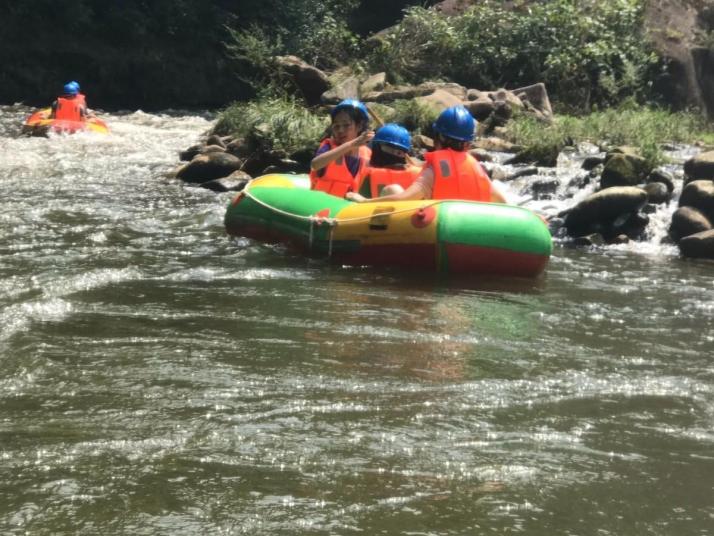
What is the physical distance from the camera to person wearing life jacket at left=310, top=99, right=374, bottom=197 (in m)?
7.88

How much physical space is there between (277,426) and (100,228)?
5.05 metres

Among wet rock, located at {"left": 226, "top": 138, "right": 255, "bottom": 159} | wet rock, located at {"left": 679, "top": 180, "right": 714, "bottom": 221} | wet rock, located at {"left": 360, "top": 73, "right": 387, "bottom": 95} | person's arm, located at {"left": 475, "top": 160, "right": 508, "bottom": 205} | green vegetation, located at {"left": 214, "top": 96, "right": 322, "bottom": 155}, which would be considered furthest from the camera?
wet rock, located at {"left": 360, "top": 73, "right": 387, "bottom": 95}

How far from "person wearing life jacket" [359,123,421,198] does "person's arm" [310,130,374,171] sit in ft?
0.25

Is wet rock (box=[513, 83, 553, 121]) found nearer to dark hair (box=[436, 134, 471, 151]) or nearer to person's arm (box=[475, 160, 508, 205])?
person's arm (box=[475, 160, 508, 205])

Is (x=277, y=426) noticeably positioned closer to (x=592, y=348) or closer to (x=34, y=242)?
(x=592, y=348)

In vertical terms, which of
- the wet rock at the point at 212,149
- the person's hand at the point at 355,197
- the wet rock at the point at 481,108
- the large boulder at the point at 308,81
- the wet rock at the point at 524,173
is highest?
the large boulder at the point at 308,81

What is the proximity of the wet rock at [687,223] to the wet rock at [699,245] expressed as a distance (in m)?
0.29

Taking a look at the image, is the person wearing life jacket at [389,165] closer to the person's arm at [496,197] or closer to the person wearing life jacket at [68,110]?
the person's arm at [496,197]

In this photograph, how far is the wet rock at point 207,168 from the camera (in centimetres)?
1189

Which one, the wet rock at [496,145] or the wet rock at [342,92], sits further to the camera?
the wet rock at [342,92]

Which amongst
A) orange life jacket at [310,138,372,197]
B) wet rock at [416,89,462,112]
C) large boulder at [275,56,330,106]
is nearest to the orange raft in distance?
large boulder at [275,56,330,106]

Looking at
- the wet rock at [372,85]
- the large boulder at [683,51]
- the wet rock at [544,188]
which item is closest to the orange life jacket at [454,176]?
the wet rock at [544,188]

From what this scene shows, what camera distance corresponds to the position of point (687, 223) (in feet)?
29.2

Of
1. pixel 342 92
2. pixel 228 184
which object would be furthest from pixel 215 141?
pixel 342 92
